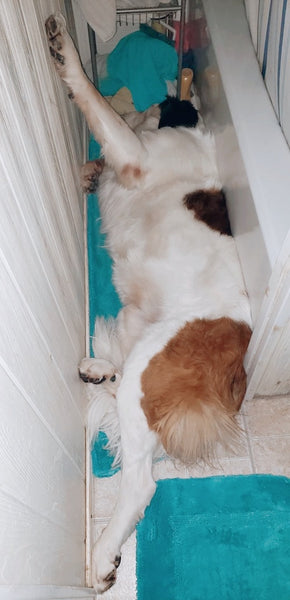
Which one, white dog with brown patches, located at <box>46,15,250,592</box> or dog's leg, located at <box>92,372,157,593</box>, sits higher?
white dog with brown patches, located at <box>46,15,250,592</box>

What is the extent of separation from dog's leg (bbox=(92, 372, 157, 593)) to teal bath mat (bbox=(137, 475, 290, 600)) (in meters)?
0.12

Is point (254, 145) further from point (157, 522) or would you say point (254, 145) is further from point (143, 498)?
point (157, 522)

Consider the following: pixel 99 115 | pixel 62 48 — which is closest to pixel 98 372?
→ pixel 99 115

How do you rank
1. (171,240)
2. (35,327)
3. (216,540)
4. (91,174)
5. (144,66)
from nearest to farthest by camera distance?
(35,327) → (216,540) → (171,240) → (91,174) → (144,66)

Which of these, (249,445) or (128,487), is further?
(249,445)

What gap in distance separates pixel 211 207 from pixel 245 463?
1004 millimetres

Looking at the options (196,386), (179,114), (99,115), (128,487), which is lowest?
(128,487)

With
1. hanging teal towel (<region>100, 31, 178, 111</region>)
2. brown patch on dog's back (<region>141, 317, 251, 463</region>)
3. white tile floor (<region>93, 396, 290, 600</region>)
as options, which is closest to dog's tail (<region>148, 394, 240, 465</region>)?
brown patch on dog's back (<region>141, 317, 251, 463</region>)

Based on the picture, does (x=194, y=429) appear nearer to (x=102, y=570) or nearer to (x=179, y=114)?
(x=102, y=570)

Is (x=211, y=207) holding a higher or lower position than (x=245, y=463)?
higher

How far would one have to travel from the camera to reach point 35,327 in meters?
0.88

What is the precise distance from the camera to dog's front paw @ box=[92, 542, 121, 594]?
56.7 inches

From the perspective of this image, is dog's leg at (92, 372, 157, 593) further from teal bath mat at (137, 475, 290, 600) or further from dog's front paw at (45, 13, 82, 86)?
dog's front paw at (45, 13, 82, 86)

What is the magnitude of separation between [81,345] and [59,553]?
2.53 feet
